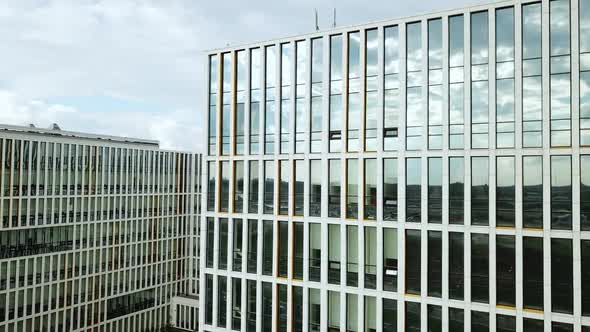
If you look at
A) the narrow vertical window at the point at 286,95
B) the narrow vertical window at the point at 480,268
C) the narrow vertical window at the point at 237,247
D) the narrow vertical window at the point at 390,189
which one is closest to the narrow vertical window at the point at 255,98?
the narrow vertical window at the point at 286,95

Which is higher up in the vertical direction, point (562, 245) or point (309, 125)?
point (309, 125)

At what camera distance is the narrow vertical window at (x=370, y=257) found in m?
30.1

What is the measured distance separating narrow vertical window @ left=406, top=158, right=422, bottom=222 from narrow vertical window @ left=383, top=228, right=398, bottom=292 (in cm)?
152

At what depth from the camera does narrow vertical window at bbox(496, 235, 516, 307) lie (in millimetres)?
26609

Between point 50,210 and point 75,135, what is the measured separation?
15208 millimetres

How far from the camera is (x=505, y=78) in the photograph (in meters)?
27.1

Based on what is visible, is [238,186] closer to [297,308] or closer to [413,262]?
[297,308]

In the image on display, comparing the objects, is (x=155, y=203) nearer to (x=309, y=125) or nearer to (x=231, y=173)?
(x=231, y=173)

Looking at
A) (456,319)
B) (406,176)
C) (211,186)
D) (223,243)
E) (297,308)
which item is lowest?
(297,308)

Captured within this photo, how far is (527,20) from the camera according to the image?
2684cm

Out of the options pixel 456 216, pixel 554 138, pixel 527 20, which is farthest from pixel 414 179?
pixel 527 20

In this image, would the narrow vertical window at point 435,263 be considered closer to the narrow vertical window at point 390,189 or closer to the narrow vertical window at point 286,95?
the narrow vertical window at point 390,189

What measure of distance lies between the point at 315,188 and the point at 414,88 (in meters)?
9.02

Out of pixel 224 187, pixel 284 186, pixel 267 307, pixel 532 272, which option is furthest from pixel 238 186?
pixel 532 272
